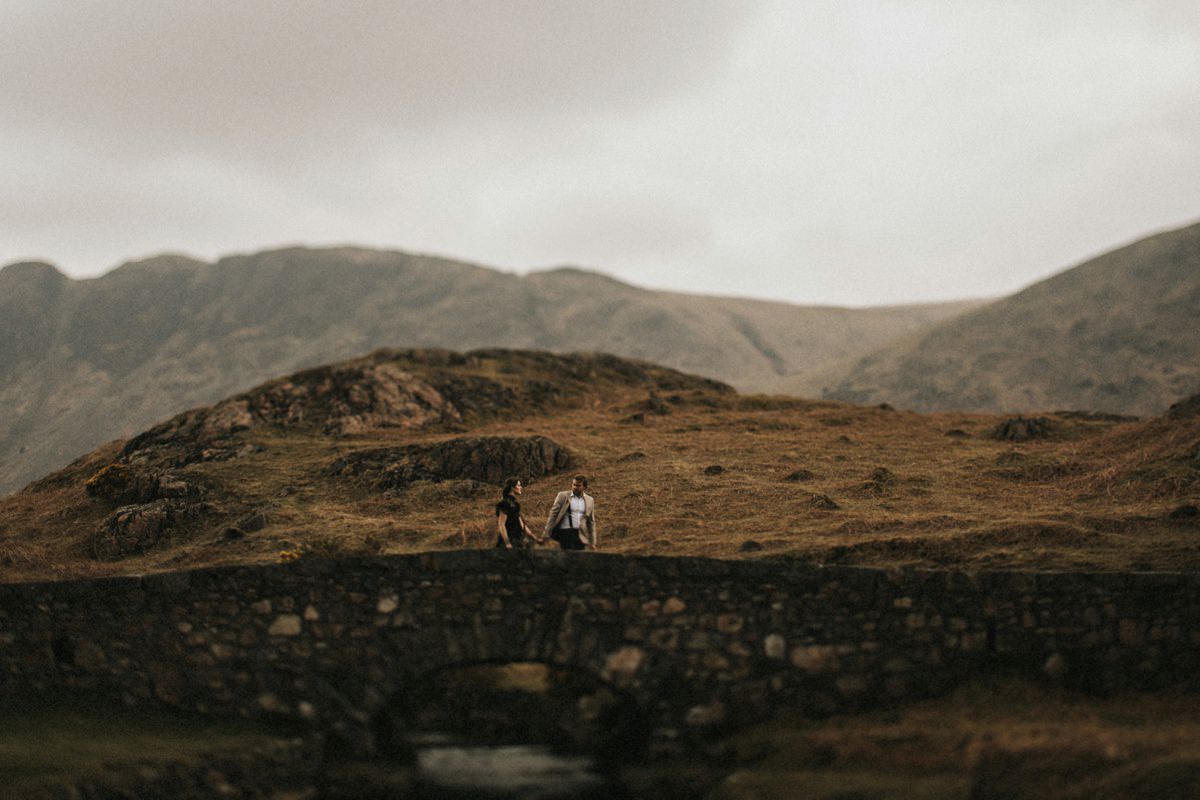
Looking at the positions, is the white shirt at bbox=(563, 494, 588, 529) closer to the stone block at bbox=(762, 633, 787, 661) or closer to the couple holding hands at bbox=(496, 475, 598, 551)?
the couple holding hands at bbox=(496, 475, 598, 551)

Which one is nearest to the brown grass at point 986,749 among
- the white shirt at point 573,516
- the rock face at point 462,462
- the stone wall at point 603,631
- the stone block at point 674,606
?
the stone wall at point 603,631

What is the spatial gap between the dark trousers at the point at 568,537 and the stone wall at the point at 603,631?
2404mm

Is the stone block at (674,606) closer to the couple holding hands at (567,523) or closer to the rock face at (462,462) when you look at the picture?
the couple holding hands at (567,523)

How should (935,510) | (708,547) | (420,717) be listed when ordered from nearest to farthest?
(420,717), (708,547), (935,510)

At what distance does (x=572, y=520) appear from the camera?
677 inches

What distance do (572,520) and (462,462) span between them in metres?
15.2

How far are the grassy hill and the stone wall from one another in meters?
3.46

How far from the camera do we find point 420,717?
1811 centimetres

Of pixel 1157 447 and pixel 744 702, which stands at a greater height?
pixel 1157 447

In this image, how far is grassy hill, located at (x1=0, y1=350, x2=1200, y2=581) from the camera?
2098 centimetres

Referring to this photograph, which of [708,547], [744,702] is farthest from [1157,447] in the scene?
[744,702]

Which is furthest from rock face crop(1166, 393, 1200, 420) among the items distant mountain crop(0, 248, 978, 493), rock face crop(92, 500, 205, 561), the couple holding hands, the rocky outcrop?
distant mountain crop(0, 248, 978, 493)

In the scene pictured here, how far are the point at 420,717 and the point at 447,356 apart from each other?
3296cm

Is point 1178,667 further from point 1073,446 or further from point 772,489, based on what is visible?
point 1073,446
